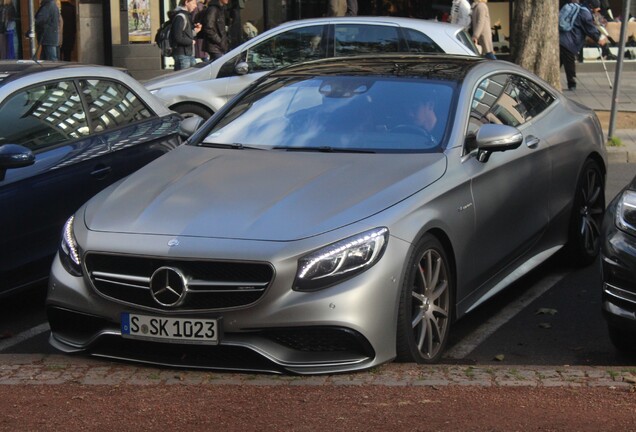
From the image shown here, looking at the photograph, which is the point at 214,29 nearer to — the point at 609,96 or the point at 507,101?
the point at 609,96

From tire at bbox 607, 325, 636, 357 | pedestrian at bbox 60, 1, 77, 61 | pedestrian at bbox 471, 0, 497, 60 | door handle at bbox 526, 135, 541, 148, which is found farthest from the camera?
pedestrian at bbox 60, 1, 77, 61

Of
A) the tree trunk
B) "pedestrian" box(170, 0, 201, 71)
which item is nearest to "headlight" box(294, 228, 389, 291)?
the tree trunk

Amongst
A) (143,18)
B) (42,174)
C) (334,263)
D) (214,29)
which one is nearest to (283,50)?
→ (214,29)

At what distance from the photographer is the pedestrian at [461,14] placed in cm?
2086

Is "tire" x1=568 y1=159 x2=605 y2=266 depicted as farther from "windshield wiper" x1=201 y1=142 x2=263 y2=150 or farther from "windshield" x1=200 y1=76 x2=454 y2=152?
"windshield wiper" x1=201 y1=142 x2=263 y2=150

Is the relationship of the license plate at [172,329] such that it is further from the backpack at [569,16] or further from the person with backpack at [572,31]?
the backpack at [569,16]

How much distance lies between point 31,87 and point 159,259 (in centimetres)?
276

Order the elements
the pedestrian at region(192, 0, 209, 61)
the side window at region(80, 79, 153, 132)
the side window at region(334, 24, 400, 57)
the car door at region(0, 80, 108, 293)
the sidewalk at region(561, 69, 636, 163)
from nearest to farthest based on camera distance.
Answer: the car door at region(0, 80, 108, 293), the side window at region(80, 79, 153, 132), the side window at region(334, 24, 400, 57), the sidewalk at region(561, 69, 636, 163), the pedestrian at region(192, 0, 209, 61)

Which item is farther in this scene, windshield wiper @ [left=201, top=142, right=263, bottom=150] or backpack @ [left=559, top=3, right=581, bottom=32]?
backpack @ [left=559, top=3, right=581, bottom=32]

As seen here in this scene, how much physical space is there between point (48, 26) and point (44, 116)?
15.4 metres

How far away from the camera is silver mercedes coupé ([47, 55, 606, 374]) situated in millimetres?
5602

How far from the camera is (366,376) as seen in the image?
5.62m

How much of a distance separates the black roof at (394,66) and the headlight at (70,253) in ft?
7.06

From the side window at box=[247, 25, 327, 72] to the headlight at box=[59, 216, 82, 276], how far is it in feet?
28.5
